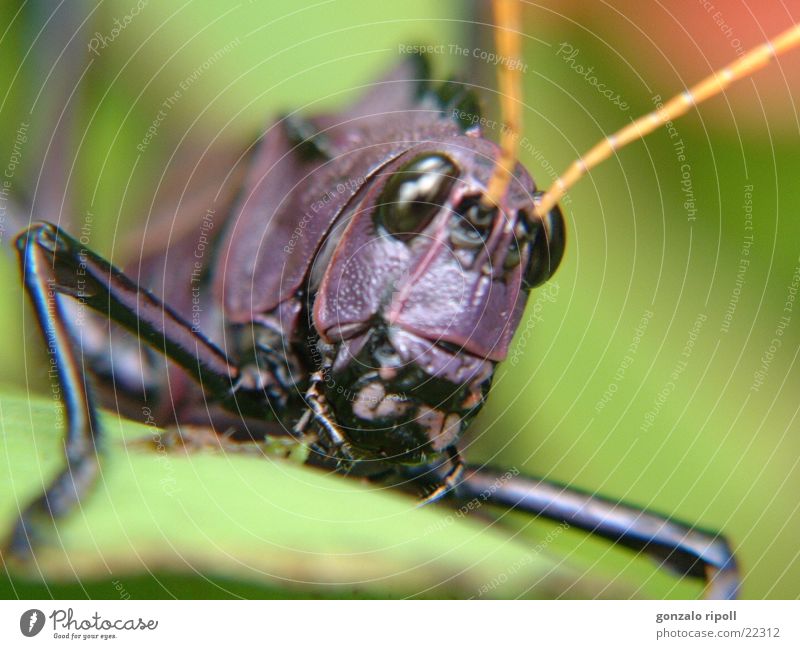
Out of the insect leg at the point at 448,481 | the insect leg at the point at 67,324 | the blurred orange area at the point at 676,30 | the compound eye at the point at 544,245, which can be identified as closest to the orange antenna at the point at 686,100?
the blurred orange area at the point at 676,30

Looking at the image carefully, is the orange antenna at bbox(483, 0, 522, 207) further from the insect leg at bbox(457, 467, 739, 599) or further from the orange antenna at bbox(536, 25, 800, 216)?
the insect leg at bbox(457, 467, 739, 599)

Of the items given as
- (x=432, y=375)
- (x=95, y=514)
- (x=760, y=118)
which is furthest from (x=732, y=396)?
(x=95, y=514)

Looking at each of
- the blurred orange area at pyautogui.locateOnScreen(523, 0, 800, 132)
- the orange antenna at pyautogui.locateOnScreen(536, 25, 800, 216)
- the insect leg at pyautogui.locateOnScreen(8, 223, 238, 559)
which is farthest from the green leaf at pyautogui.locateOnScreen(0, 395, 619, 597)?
the blurred orange area at pyautogui.locateOnScreen(523, 0, 800, 132)

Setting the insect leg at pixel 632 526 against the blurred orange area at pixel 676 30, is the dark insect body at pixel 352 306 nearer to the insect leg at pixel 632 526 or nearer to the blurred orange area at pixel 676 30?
the insect leg at pixel 632 526

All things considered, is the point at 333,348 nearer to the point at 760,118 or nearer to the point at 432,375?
the point at 432,375

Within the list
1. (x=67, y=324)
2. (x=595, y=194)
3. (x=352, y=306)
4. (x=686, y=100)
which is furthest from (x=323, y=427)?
(x=686, y=100)

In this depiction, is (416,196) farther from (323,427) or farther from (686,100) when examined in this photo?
(686,100)

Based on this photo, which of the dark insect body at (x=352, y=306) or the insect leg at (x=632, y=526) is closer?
the dark insect body at (x=352, y=306)
